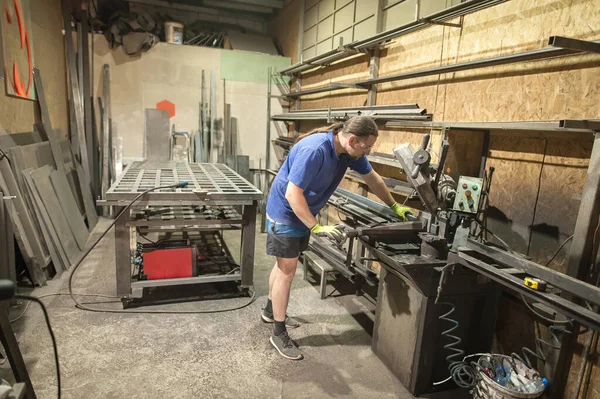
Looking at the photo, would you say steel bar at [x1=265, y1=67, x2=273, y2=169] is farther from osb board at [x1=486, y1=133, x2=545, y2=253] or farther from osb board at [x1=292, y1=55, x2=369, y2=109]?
osb board at [x1=486, y1=133, x2=545, y2=253]

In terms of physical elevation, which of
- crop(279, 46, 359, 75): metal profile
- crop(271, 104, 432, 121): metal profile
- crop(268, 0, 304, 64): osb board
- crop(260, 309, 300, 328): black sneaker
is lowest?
crop(260, 309, 300, 328): black sneaker

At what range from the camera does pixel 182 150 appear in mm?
5328

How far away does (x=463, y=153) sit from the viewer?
2.34m

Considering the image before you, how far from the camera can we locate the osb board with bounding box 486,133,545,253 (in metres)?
2.00

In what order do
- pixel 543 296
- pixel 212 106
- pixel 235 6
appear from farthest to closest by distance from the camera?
pixel 235 6
pixel 212 106
pixel 543 296

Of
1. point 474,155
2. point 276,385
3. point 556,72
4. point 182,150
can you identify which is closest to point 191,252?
point 276,385

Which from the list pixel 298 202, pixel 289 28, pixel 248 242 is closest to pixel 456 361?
pixel 298 202

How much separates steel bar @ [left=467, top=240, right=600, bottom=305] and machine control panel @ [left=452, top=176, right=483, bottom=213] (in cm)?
22

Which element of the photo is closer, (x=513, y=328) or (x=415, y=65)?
(x=513, y=328)

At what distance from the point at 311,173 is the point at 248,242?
1.06 metres

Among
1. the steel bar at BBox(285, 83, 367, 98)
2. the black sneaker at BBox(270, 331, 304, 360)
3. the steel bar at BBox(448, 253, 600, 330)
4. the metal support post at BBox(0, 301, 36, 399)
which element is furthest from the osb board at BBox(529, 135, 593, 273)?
the metal support post at BBox(0, 301, 36, 399)

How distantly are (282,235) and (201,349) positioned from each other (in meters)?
0.84

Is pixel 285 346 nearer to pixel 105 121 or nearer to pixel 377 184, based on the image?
pixel 377 184

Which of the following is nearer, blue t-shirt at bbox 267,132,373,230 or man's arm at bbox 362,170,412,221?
blue t-shirt at bbox 267,132,373,230
